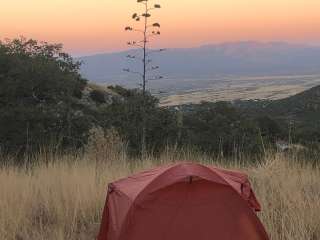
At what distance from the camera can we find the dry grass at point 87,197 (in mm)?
5867

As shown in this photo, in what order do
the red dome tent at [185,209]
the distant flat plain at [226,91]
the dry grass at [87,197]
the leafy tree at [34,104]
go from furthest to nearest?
1. the distant flat plain at [226,91]
2. the leafy tree at [34,104]
3. the dry grass at [87,197]
4. the red dome tent at [185,209]

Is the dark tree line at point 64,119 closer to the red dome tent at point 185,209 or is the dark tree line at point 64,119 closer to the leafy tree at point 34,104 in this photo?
the leafy tree at point 34,104

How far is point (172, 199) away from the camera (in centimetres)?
495

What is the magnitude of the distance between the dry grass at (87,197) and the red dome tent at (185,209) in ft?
2.40

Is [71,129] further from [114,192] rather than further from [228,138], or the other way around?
[114,192]

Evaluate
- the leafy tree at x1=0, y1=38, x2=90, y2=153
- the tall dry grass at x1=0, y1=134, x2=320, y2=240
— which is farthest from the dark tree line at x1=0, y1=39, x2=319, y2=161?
the tall dry grass at x1=0, y1=134, x2=320, y2=240

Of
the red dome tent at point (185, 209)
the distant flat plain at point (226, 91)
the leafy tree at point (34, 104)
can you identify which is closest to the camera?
the red dome tent at point (185, 209)

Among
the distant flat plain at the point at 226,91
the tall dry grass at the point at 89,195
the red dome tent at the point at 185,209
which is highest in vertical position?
the red dome tent at the point at 185,209

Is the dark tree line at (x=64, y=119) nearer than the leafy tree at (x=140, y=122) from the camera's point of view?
Yes

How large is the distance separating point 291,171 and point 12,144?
21.9 ft

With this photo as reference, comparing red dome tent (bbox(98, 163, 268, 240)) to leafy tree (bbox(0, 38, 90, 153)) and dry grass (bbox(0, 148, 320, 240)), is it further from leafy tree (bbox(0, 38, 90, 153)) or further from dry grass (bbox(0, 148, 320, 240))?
leafy tree (bbox(0, 38, 90, 153))

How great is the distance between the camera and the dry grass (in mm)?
5867

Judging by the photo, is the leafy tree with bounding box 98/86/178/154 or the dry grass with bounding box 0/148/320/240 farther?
the leafy tree with bounding box 98/86/178/154

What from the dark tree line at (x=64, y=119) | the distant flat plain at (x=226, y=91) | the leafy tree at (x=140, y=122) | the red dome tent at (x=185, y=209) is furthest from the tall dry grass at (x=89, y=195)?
the distant flat plain at (x=226, y=91)
